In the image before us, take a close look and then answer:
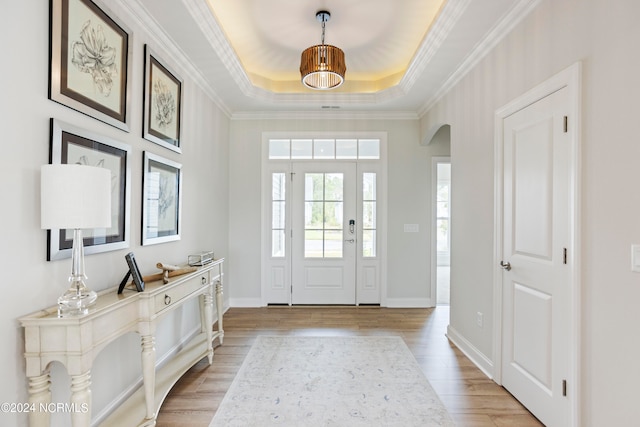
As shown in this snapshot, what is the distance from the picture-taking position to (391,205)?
15.1 feet

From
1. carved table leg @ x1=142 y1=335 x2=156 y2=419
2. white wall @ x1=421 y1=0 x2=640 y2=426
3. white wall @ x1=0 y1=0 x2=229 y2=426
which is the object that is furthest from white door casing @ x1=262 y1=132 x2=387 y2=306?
carved table leg @ x1=142 y1=335 x2=156 y2=419

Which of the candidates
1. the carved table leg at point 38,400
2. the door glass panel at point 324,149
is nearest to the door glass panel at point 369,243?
the door glass panel at point 324,149

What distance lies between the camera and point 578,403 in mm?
1735

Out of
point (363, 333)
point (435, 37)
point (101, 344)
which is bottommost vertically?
point (363, 333)

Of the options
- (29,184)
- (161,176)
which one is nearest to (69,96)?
(29,184)

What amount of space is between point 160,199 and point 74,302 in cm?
130

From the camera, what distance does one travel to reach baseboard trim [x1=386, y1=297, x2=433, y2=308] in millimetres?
4598

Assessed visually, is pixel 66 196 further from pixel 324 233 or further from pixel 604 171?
pixel 324 233

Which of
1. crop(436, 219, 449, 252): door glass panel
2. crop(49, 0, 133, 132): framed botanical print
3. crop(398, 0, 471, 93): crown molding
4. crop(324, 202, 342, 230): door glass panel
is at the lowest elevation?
Answer: crop(436, 219, 449, 252): door glass panel

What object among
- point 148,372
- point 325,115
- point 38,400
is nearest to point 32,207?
point 38,400

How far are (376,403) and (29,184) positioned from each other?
2409mm

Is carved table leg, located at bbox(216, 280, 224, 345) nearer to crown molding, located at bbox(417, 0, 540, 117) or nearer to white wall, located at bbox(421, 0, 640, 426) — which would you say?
white wall, located at bbox(421, 0, 640, 426)

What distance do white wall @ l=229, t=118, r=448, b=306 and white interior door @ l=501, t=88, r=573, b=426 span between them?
2141mm

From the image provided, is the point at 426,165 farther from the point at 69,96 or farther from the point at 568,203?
the point at 69,96
